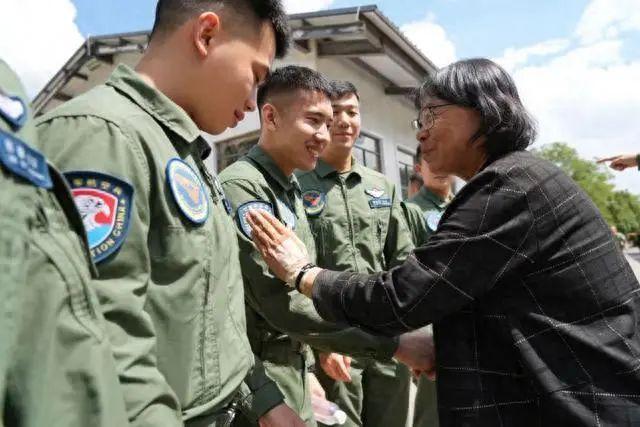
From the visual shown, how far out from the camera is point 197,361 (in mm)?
1091

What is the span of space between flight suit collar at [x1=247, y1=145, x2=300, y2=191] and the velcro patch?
0.94m

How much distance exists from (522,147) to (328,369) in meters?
1.31

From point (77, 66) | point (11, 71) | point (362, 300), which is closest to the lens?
point (11, 71)

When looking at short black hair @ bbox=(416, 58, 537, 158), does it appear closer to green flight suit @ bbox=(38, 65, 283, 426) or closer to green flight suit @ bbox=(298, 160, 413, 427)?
green flight suit @ bbox=(38, 65, 283, 426)

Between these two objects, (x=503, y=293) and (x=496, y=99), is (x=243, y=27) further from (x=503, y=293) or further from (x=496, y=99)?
(x=503, y=293)

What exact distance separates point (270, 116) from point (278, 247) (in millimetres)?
984

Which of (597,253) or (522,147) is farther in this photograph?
(522,147)

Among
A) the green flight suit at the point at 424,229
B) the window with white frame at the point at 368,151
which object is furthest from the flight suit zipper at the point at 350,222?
the window with white frame at the point at 368,151

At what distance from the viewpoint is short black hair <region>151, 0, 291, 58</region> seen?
4.39 ft

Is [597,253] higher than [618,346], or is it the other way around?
[597,253]

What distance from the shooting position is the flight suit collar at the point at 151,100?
1181mm

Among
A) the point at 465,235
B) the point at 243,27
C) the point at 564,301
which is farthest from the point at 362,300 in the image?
the point at 243,27

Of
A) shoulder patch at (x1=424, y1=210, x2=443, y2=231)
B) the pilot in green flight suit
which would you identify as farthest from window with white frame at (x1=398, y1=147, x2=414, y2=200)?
the pilot in green flight suit

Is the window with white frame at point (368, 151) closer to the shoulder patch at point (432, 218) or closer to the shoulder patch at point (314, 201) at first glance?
the shoulder patch at point (432, 218)
